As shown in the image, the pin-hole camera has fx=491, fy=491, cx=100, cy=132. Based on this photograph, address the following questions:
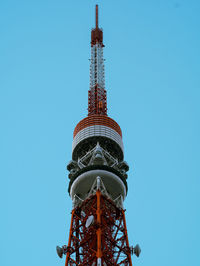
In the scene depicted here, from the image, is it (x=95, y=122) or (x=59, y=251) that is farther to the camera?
(x=95, y=122)

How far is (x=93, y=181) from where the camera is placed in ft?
188

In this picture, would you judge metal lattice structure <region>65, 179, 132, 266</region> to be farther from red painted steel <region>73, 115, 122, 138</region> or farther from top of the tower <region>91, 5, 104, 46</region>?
top of the tower <region>91, 5, 104, 46</region>

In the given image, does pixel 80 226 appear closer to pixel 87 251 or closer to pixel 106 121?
pixel 87 251

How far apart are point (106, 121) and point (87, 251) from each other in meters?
19.0

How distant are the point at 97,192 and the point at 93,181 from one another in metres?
2.36

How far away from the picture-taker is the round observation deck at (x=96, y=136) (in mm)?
62906

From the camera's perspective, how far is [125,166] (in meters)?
62.2

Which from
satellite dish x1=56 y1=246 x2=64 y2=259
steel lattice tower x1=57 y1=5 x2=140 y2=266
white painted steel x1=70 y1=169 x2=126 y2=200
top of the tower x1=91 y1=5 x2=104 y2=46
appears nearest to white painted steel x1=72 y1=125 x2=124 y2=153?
steel lattice tower x1=57 y1=5 x2=140 y2=266

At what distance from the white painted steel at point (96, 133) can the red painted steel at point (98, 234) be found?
9869mm

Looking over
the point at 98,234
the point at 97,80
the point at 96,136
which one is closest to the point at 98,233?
the point at 98,234

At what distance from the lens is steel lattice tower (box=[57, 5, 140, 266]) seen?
171 feet

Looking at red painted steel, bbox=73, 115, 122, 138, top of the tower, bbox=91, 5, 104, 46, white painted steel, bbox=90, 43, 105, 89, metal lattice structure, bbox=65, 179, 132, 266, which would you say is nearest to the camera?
metal lattice structure, bbox=65, 179, 132, 266

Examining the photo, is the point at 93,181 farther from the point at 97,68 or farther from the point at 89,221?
the point at 97,68

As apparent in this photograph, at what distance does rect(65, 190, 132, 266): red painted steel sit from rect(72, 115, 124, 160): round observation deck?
909 cm
